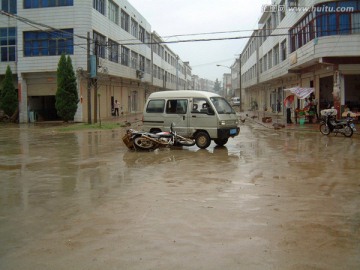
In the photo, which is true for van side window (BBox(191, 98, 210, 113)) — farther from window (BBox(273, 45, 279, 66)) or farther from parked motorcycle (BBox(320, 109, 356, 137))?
window (BBox(273, 45, 279, 66))

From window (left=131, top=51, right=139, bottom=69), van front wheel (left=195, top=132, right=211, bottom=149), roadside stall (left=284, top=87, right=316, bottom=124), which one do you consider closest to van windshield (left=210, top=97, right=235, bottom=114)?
van front wheel (left=195, top=132, right=211, bottom=149)

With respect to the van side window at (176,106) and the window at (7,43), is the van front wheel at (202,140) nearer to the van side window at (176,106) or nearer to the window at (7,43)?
the van side window at (176,106)

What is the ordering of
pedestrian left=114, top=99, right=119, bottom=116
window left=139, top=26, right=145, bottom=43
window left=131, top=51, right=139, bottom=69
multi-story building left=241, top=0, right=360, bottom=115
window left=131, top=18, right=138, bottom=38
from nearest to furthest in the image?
multi-story building left=241, top=0, right=360, bottom=115 < pedestrian left=114, top=99, right=119, bottom=116 < window left=131, top=51, right=139, bottom=69 < window left=131, top=18, right=138, bottom=38 < window left=139, top=26, right=145, bottom=43

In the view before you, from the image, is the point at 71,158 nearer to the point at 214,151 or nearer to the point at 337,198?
the point at 214,151

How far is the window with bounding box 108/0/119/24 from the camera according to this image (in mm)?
36681

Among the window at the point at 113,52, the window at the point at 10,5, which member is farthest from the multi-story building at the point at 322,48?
the window at the point at 10,5

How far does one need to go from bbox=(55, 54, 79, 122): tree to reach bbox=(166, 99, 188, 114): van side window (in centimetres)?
1662

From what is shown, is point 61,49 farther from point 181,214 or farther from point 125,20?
point 181,214

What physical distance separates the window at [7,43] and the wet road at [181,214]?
83.6 ft

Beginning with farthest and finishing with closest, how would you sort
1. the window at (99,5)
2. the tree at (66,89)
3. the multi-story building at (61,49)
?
the window at (99,5), the multi-story building at (61,49), the tree at (66,89)

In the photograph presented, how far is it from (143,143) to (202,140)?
2.18 meters

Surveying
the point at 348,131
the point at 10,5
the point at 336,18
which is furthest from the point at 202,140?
the point at 10,5

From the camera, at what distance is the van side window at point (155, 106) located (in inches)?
585

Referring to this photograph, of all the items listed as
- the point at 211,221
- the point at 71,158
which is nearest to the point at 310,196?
the point at 211,221
